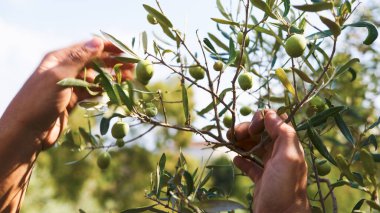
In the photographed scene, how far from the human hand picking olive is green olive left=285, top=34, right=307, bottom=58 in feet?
1.36

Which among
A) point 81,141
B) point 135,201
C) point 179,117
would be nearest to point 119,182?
point 135,201

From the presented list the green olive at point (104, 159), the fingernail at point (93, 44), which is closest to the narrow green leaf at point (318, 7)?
the fingernail at point (93, 44)

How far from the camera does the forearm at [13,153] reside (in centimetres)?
122

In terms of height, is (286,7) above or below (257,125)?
above

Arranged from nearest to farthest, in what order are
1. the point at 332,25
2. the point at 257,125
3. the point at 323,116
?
the point at 332,25, the point at 323,116, the point at 257,125

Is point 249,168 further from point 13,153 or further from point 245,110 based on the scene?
point 13,153

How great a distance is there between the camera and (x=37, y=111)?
1.18 meters

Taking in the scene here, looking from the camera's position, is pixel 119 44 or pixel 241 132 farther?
pixel 241 132

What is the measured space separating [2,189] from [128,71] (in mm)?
407

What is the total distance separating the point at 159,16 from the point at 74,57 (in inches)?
9.2

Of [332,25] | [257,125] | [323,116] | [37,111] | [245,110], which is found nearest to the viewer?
[332,25]

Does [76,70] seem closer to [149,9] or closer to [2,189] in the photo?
[149,9]

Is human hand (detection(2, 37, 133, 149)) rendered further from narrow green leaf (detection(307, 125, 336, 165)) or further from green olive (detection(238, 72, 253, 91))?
narrow green leaf (detection(307, 125, 336, 165))

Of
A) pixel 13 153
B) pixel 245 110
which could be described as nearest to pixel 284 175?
pixel 245 110
